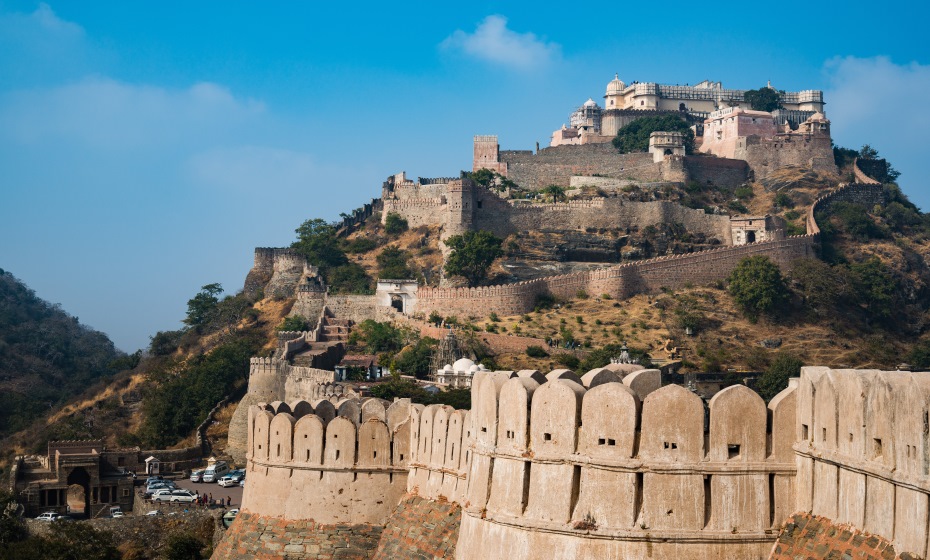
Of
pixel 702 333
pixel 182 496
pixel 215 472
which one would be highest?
pixel 702 333

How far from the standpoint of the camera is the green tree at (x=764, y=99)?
326ft

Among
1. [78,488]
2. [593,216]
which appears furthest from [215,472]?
[593,216]

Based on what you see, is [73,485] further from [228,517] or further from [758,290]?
[758,290]

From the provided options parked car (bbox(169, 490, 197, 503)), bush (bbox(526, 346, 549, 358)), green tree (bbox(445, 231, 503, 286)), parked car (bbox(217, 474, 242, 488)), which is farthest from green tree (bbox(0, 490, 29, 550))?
green tree (bbox(445, 231, 503, 286))

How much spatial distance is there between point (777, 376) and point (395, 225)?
34.3 meters

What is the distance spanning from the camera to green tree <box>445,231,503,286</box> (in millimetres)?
72062

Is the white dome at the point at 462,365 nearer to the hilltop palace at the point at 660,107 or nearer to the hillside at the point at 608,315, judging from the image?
the hillside at the point at 608,315

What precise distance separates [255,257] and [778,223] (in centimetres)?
3259

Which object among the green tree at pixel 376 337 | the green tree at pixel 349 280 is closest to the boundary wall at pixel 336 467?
the green tree at pixel 376 337

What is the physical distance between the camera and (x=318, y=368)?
5828 centimetres

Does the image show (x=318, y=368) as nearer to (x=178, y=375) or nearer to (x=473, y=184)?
(x=178, y=375)

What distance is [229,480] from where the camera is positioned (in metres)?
47.2

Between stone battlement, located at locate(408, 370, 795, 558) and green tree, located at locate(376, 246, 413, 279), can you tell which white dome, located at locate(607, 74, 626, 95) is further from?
stone battlement, located at locate(408, 370, 795, 558)

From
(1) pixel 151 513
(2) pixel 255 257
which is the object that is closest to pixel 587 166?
(2) pixel 255 257
